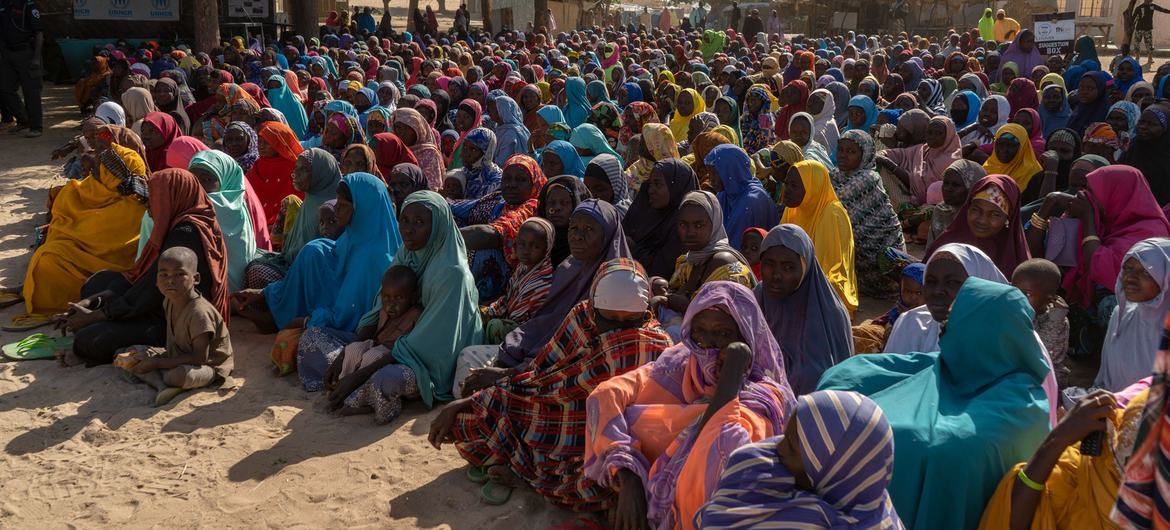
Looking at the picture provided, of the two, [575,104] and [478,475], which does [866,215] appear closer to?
[478,475]

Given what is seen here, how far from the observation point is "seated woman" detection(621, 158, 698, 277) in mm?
5781

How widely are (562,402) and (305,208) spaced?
10.8 feet

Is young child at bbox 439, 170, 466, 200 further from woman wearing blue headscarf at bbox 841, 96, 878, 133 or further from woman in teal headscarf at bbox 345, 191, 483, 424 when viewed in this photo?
woman wearing blue headscarf at bbox 841, 96, 878, 133

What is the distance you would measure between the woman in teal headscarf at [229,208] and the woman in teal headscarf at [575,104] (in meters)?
6.06

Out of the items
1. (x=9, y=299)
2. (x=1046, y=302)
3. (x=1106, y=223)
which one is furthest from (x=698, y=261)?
(x=9, y=299)

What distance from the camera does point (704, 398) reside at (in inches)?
129

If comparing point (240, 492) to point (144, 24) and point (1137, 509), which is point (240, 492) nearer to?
point (1137, 509)

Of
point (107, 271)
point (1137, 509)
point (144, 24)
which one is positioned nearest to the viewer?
point (1137, 509)

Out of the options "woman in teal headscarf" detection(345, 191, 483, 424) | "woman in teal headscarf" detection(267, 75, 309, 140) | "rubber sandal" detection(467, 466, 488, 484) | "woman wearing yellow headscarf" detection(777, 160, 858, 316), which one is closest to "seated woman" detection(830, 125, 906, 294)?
"woman wearing yellow headscarf" detection(777, 160, 858, 316)

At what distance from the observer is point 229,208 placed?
20.6ft

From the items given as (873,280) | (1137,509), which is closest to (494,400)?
(1137,509)

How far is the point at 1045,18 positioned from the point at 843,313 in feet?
43.8

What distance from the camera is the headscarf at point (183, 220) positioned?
545 cm

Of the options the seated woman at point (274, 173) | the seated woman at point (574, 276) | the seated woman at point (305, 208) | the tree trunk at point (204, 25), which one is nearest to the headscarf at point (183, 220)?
the seated woman at point (305, 208)
